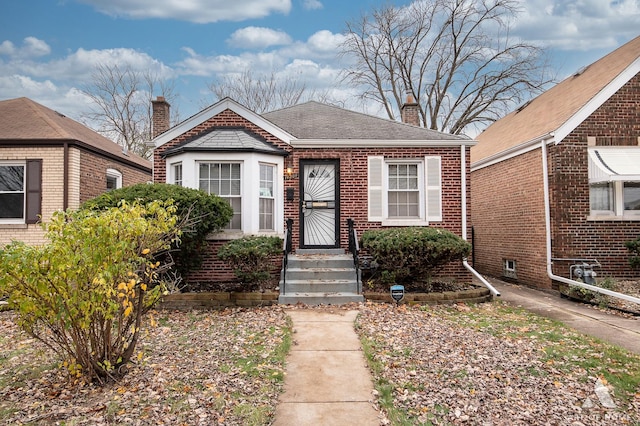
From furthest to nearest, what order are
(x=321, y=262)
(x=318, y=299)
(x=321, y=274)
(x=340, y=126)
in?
(x=340, y=126) < (x=321, y=262) < (x=321, y=274) < (x=318, y=299)

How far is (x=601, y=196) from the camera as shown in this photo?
956 centimetres

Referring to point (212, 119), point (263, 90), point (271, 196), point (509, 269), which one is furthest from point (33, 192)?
point (263, 90)

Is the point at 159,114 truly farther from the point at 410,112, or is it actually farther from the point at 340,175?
the point at 410,112

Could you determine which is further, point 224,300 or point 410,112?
point 410,112

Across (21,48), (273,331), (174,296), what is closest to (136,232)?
(273,331)

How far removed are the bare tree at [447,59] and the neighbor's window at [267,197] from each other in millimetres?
15795

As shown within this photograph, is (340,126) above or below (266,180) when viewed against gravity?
above

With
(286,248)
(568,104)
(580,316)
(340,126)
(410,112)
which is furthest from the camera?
(410,112)

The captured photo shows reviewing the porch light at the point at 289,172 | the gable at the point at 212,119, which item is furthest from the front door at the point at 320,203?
the gable at the point at 212,119

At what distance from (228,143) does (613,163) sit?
28.8 ft

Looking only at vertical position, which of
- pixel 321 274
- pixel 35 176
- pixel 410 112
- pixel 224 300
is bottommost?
pixel 224 300

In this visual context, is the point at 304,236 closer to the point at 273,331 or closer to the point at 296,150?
the point at 296,150

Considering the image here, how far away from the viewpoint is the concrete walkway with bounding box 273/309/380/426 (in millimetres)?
3459

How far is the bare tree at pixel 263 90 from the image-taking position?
27312 mm
